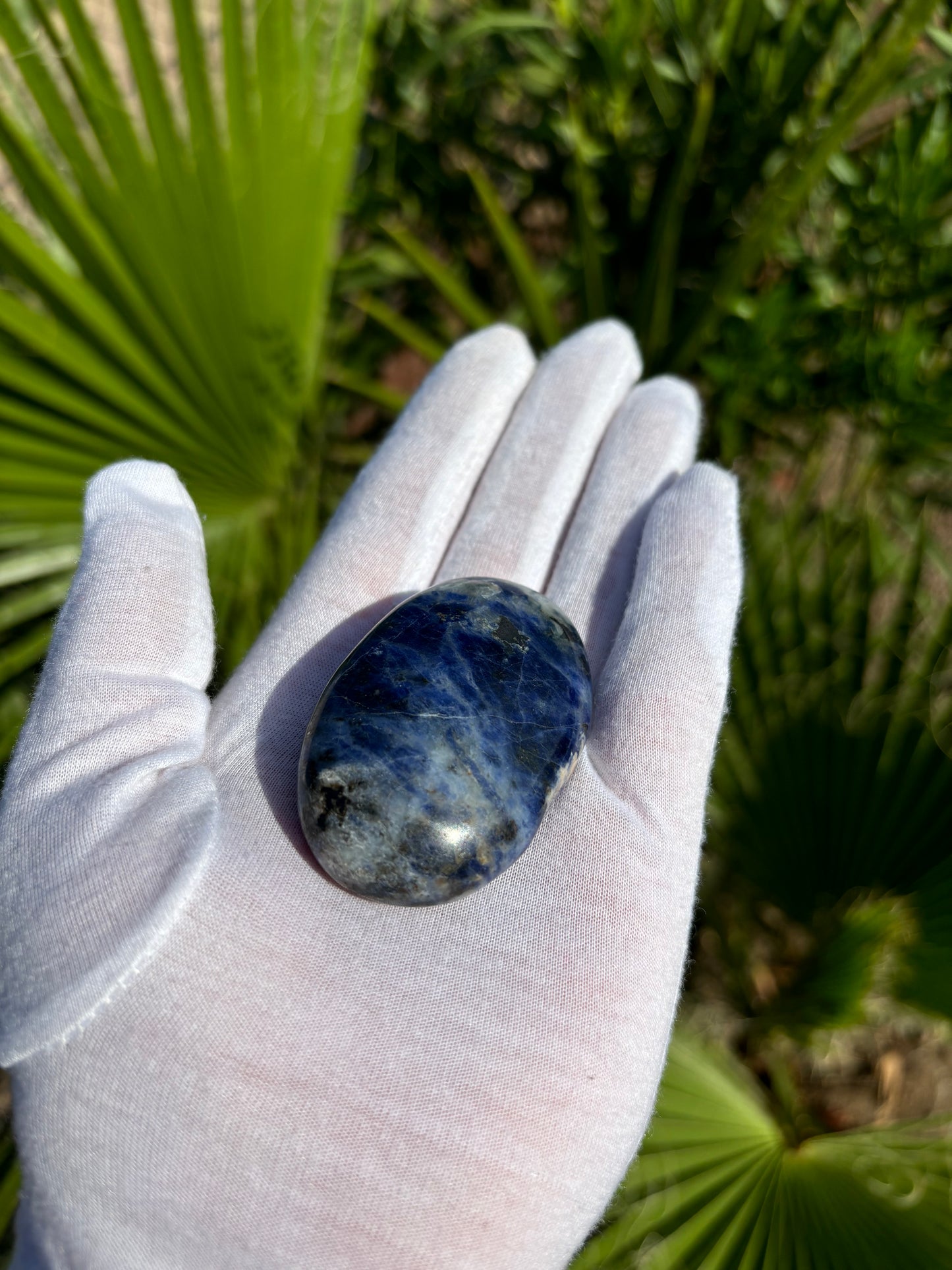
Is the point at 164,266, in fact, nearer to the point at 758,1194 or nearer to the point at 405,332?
the point at 405,332

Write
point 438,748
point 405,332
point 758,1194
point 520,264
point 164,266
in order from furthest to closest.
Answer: point 405,332 → point 520,264 → point 164,266 → point 758,1194 → point 438,748

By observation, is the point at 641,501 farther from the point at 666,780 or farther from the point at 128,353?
the point at 128,353

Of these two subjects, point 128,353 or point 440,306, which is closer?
point 128,353

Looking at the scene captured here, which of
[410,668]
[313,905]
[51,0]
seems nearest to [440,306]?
[51,0]

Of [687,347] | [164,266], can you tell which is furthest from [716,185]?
[164,266]

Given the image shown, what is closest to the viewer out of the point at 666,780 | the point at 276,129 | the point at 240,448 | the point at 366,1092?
the point at 366,1092

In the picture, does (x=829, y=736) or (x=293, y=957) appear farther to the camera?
(x=829, y=736)
